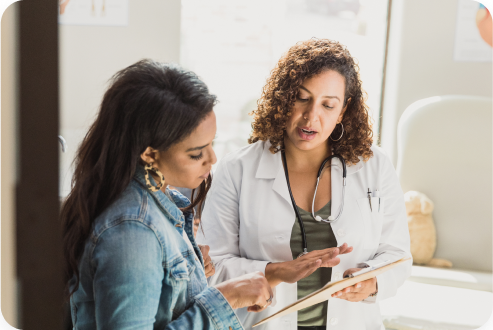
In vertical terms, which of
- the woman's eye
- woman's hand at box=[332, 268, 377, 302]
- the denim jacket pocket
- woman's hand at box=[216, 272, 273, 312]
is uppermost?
the woman's eye

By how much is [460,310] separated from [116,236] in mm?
1828

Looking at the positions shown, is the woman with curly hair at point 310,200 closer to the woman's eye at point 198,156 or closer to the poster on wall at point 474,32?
the woman's eye at point 198,156

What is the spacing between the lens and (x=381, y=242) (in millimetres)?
1468

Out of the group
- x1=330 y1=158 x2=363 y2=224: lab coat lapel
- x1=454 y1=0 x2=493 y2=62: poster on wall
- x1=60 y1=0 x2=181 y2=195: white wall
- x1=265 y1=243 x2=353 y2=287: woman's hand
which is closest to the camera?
x1=265 y1=243 x2=353 y2=287: woman's hand

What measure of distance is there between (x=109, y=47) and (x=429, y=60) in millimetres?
2269

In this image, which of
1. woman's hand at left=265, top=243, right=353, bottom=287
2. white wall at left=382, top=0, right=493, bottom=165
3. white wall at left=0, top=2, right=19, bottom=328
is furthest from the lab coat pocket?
white wall at left=382, top=0, right=493, bottom=165

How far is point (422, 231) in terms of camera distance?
2523 mm

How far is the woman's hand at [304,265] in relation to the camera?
115 centimetres

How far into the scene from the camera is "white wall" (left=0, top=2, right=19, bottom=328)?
1.42ft

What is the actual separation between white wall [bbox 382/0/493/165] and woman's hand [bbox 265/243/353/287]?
2158 millimetres

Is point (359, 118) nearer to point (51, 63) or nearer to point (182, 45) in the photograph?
point (51, 63)

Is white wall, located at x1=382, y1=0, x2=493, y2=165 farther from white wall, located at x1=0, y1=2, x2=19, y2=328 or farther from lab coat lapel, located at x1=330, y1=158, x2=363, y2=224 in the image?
white wall, located at x1=0, y1=2, x2=19, y2=328

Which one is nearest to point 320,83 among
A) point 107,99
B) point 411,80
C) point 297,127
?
point 297,127

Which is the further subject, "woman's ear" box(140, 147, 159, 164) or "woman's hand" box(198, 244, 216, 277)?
"woman's hand" box(198, 244, 216, 277)
